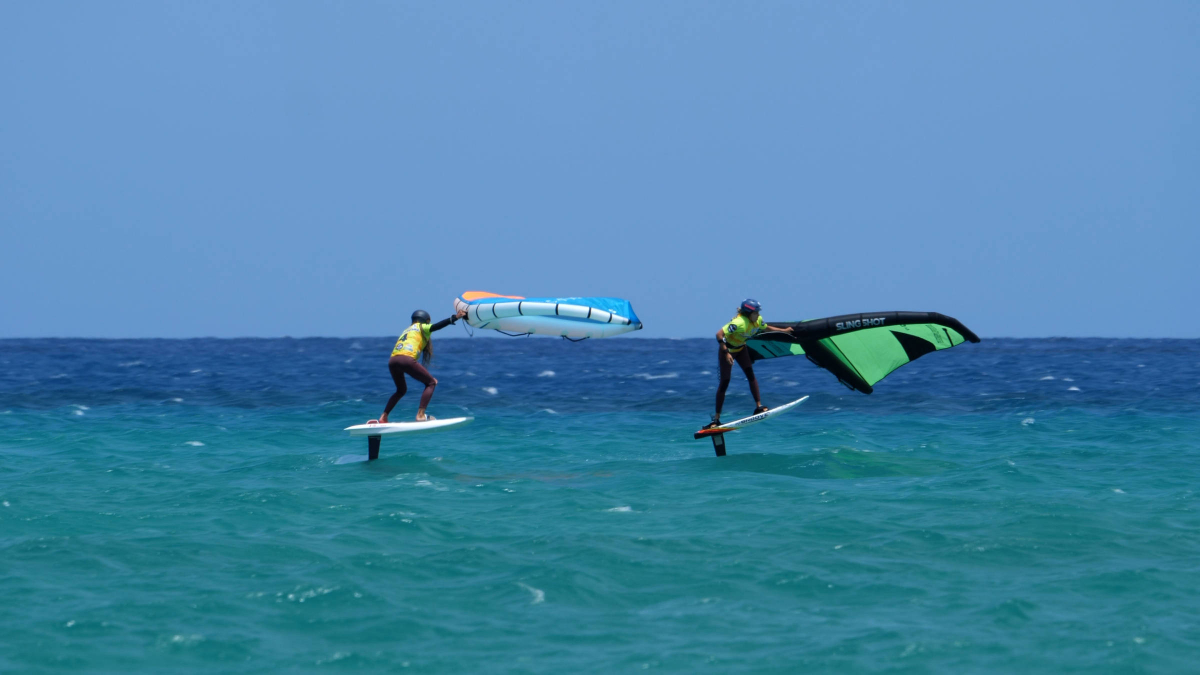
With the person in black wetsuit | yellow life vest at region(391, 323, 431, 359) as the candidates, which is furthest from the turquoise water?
yellow life vest at region(391, 323, 431, 359)

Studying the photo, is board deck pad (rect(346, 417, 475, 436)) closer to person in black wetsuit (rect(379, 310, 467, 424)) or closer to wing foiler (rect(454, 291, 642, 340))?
person in black wetsuit (rect(379, 310, 467, 424))

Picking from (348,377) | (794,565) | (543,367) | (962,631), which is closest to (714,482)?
(794,565)

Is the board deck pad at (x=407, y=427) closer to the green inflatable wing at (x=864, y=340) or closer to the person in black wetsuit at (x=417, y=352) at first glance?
the person in black wetsuit at (x=417, y=352)

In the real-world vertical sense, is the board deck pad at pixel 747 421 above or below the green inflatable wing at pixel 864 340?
below

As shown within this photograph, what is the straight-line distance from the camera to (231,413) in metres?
31.8

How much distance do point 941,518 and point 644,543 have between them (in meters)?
4.55

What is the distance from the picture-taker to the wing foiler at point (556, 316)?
1892 cm

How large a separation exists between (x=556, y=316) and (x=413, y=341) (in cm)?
282

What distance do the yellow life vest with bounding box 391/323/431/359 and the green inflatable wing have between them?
6.27m

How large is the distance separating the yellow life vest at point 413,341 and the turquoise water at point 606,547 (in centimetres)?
236

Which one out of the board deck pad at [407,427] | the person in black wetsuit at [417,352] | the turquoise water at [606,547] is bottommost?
the turquoise water at [606,547]

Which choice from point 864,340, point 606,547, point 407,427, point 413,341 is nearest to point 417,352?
point 413,341


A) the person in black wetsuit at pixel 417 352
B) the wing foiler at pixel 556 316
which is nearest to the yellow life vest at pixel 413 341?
the person in black wetsuit at pixel 417 352

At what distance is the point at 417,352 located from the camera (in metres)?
19.5
